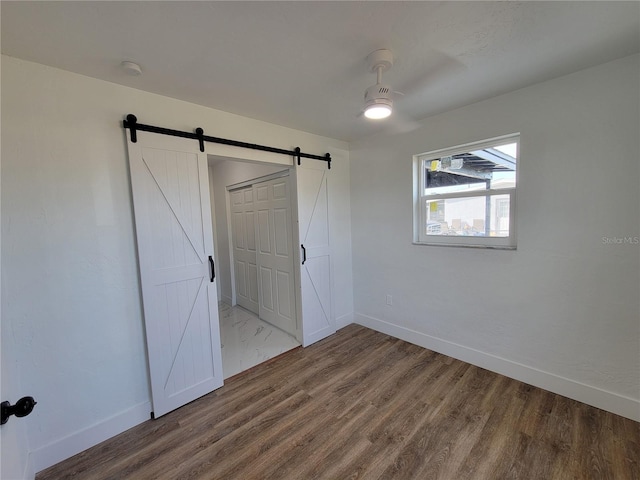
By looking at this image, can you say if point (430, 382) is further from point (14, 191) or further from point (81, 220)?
point (14, 191)

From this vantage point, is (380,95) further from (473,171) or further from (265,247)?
(265,247)

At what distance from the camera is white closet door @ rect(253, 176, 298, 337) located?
3246 mm

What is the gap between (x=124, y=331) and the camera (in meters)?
1.95

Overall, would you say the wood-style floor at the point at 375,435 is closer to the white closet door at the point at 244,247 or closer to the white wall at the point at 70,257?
the white wall at the point at 70,257

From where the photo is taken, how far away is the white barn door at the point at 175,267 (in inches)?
78.4

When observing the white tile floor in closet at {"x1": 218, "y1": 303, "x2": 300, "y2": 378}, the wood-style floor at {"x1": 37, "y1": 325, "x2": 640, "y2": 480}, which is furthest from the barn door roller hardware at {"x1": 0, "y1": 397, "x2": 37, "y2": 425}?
the white tile floor in closet at {"x1": 218, "y1": 303, "x2": 300, "y2": 378}

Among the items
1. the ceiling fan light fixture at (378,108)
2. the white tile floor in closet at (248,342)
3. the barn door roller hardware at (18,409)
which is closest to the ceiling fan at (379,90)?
the ceiling fan light fixture at (378,108)

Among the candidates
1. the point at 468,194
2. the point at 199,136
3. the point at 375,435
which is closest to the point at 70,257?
the point at 199,136

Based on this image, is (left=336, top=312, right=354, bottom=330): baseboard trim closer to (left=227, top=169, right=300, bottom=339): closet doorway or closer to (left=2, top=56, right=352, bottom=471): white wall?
(left=227, top=169, right=300, bottom=339): closet doorway

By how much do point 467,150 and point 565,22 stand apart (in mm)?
1223

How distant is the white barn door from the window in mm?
2255

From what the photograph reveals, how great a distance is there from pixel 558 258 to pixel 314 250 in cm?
225

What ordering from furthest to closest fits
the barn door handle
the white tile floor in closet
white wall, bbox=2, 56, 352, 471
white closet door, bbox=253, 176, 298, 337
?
white closet door, bbox=253, 176, 298, 337, the white tile floor in closet, the barn door handle, white wall, bbox=2, 56, 352, 471

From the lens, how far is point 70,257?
5.68 ft
